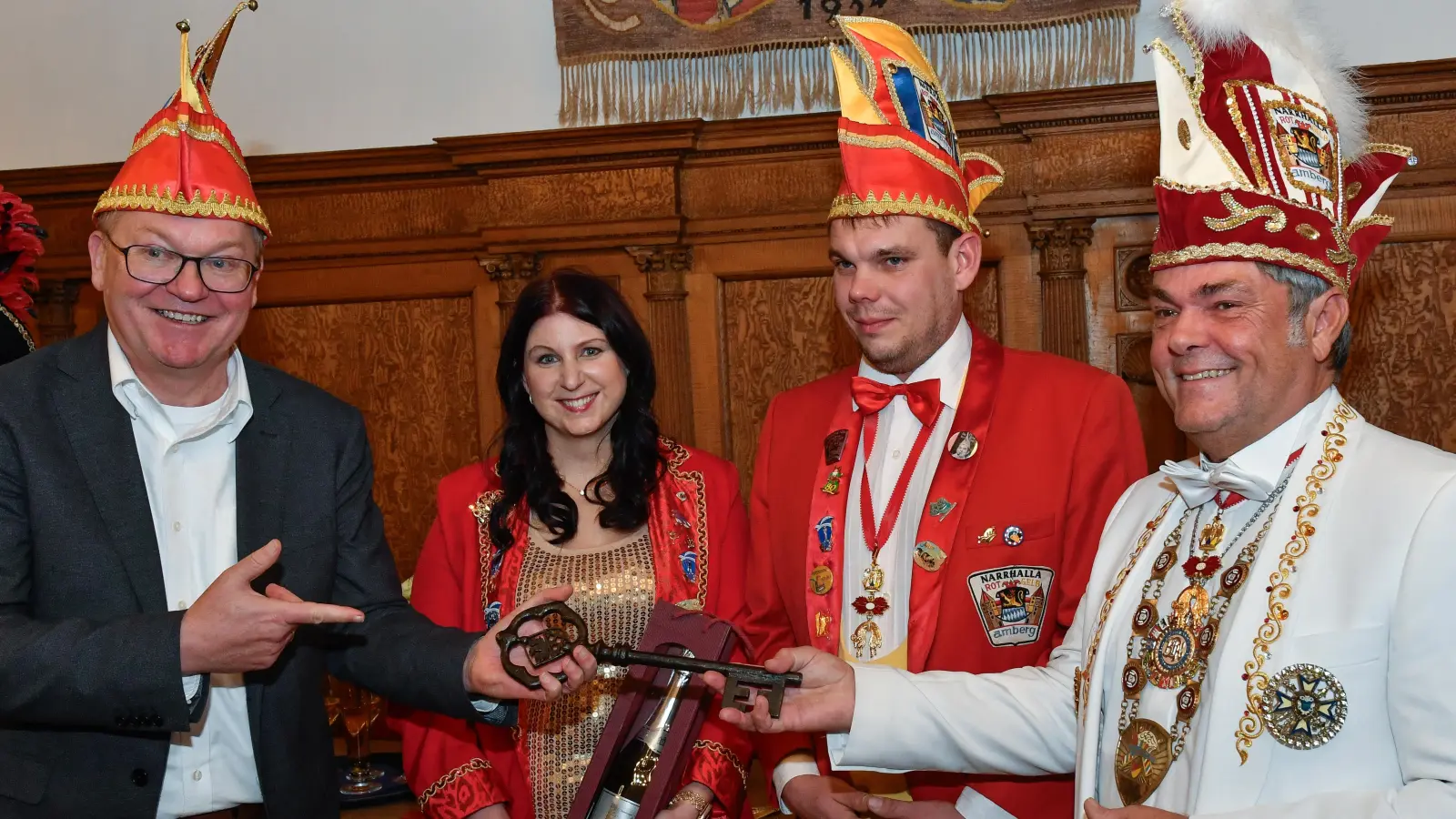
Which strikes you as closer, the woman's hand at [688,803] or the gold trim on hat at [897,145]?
the woman's hand at [688,803]

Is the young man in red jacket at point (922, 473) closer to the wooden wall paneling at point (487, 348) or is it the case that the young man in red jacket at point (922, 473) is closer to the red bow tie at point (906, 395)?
the red bow tie at point (906, 395)

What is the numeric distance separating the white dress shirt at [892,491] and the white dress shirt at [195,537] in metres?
0.97

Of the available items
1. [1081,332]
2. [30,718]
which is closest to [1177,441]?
[1081,332]

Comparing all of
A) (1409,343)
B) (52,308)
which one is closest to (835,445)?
(1409,343)

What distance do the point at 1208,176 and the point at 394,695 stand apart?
61.7 inches

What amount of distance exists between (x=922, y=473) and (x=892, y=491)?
65 mm

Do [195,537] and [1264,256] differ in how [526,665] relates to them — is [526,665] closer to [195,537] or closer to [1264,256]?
[195,537]

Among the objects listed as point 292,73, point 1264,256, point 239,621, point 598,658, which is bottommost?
point 598,658

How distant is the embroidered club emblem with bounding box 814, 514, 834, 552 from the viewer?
241 centimetres

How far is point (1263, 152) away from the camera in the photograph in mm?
1741

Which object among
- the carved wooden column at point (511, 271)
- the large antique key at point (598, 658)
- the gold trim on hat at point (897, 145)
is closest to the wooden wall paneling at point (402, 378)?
the carved wooden column at point (511, 271)

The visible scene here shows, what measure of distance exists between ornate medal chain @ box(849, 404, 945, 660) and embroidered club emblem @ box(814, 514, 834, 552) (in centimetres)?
6

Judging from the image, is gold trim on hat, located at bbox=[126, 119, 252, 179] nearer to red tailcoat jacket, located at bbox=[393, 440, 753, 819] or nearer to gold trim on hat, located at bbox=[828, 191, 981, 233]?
red tailcoat jacket, located at bbox=[393, 440, 753, 819]

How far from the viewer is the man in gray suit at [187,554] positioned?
192 cm
